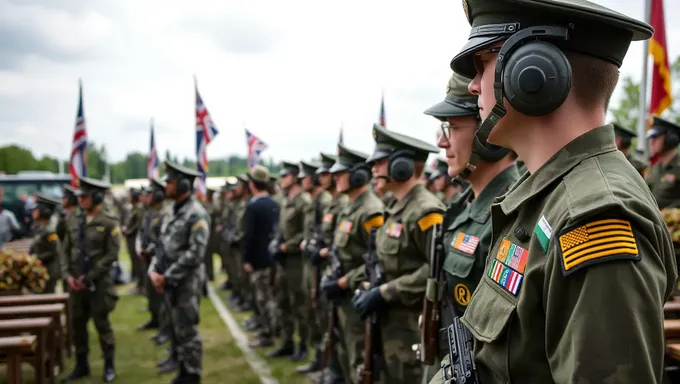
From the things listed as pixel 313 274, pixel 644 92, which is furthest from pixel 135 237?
pixel 644 92

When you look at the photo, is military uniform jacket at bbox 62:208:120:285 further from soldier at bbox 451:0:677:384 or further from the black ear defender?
soldier at bbox 451:0:677:384

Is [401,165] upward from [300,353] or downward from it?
upward

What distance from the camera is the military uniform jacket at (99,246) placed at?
6.63 m

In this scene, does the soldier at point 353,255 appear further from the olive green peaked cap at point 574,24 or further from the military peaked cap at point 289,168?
the olive green peaked cap at point 574,24

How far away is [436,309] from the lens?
3045 millimetres

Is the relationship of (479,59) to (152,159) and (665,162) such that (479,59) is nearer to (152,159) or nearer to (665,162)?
(665,162)

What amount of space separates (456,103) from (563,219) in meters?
1.88

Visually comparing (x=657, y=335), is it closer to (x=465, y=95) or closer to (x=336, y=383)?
(x=465, y=95)

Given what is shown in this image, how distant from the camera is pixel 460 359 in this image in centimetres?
164

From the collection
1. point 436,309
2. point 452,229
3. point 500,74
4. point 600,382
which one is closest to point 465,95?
point 452,229

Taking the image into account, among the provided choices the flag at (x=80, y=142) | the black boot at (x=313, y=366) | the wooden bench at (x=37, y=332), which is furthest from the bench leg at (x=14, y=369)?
the flag at (x=80, y=142)

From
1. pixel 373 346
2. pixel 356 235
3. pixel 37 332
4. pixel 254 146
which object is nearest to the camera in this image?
pixel 373 346

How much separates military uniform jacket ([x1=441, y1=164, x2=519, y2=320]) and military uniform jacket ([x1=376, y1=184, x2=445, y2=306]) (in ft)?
1.89

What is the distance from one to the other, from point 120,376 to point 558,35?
701 cm
